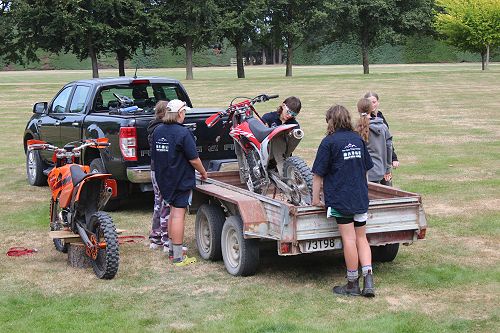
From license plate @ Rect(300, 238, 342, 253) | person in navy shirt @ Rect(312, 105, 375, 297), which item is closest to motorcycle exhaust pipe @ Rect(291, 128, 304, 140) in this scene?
person in navy shirt @ Rect(312, 105, 375, 297)

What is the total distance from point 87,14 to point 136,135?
135ft

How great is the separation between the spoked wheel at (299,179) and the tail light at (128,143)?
257cm

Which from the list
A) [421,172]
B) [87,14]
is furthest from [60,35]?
[421,172]

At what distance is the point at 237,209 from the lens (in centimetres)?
752

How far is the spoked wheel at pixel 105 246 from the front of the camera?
23.7 ft

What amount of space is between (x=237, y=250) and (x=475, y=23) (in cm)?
5022

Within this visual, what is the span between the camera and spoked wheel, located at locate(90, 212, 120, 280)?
7.23 m

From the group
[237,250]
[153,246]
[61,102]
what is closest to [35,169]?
[61,102]

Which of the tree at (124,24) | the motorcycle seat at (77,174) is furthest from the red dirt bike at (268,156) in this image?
the tree at (124,24)

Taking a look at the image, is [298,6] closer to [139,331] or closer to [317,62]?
[317,62]

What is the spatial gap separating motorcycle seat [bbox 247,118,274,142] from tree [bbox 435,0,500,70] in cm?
4859

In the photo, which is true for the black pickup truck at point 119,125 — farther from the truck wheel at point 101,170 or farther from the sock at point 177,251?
the sock at point 177,251

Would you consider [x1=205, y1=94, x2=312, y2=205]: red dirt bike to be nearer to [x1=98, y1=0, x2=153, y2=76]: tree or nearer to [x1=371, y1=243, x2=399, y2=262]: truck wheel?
[x1=371, y1=243, x2=399, y2=262]: truck wheel

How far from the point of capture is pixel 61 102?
40.2 feet
